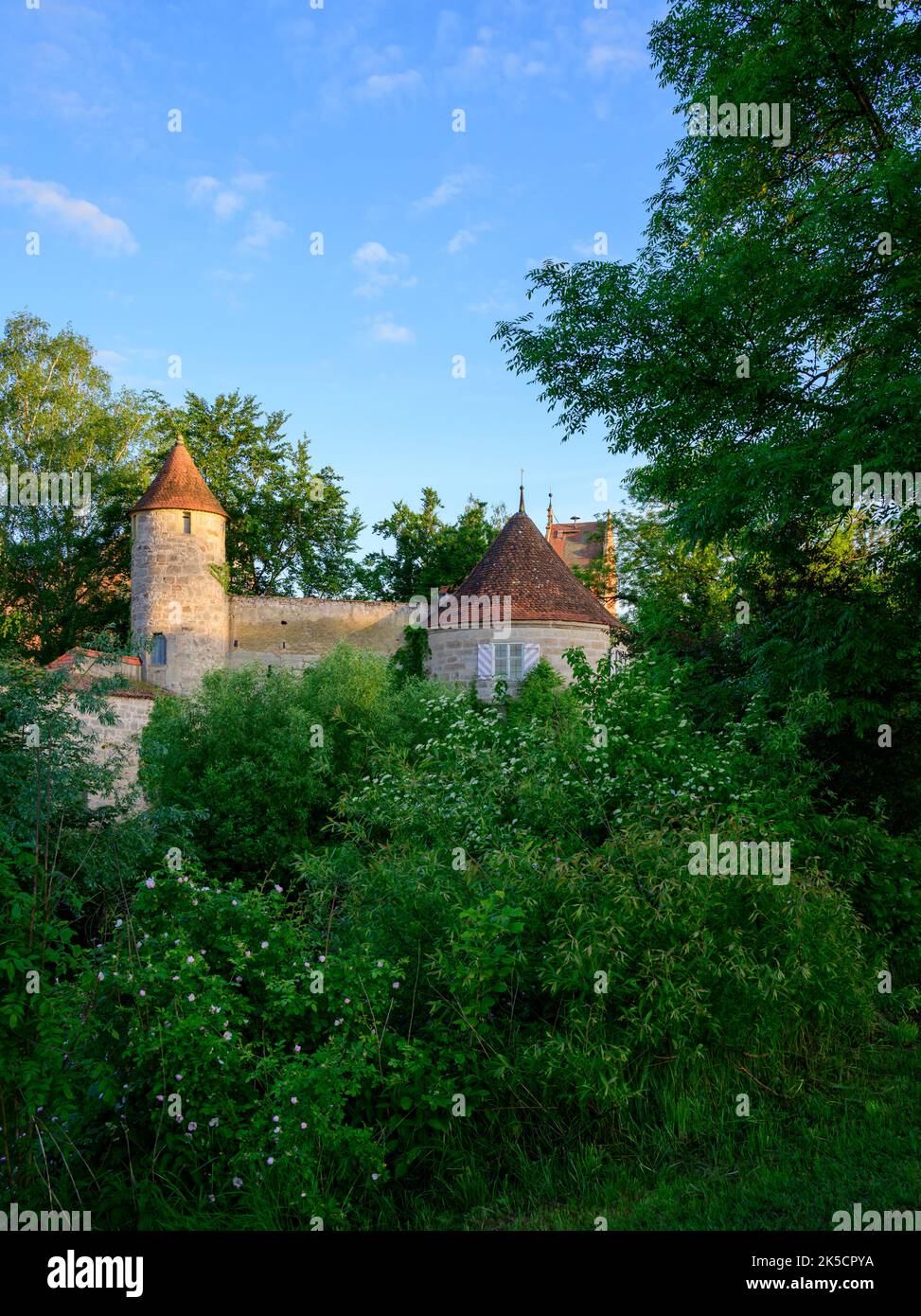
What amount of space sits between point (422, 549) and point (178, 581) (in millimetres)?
9577

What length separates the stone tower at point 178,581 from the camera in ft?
98.4

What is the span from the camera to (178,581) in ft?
99.2

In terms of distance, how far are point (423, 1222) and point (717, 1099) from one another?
169 cm

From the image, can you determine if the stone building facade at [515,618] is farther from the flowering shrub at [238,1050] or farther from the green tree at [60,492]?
the flowering shrub at [238,1050]

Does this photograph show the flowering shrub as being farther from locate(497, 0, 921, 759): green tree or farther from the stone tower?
the stone tower

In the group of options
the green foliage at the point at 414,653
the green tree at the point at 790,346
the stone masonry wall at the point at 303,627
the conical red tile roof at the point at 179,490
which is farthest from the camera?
the stone masonry wall at the point at 303,627

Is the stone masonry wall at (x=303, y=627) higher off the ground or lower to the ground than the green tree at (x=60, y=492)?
lower

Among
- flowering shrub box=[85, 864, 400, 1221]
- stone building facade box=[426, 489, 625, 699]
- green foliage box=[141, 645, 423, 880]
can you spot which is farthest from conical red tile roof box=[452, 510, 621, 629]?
flowering shrub box=[85, 864, 400, 1221]

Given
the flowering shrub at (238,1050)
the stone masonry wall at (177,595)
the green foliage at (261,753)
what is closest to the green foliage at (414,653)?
the stone masonry wall at (177,595)

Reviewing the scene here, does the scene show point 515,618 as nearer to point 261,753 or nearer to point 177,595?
point 261,753

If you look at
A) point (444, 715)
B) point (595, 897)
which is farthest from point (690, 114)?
point (595, 897)

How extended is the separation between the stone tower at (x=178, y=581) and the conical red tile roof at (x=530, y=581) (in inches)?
291

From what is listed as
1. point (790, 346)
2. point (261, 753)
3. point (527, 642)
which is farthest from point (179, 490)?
point (790, 346)

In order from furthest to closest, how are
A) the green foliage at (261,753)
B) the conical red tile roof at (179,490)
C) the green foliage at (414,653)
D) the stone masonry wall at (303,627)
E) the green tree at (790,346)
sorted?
the stone masonry wall at (303,627) < the conical red tile roof at (179,490) < the green foliage at (414,653) < the green foliage at (261,753) < the green tree at (790,346)
